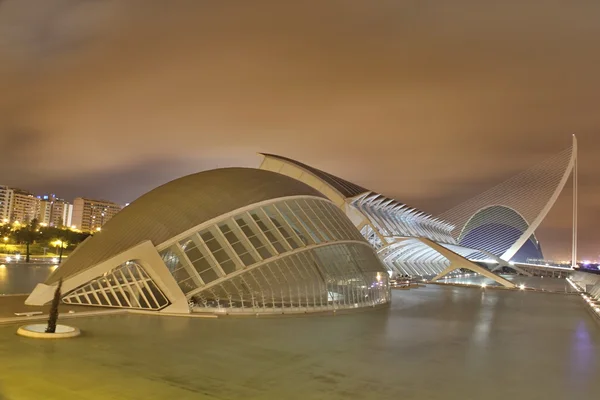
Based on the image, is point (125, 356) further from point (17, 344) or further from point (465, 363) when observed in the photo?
point (465, 363)

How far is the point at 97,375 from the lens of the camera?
10.2 metres

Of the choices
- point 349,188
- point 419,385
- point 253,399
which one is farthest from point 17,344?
point 349,188

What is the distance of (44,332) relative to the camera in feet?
45.4

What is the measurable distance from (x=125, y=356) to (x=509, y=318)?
2024cm

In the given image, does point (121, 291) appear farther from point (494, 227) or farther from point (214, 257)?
point (494, 227)

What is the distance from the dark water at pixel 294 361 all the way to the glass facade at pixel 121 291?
2198 mm

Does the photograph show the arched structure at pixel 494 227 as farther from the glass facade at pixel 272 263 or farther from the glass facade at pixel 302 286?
the glass facade at pixel 272 263

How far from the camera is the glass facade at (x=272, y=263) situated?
2055 centimetres

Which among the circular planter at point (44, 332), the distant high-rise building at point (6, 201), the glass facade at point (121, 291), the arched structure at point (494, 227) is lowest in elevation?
the circular planter at point (44, 332)

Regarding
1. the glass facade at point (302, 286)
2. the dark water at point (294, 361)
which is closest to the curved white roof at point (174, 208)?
the glass facade at point (302, 286)

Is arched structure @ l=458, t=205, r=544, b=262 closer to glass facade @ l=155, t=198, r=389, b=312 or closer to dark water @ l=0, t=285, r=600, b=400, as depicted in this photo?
glass facade @ l=155, t=198, r=389, b=312

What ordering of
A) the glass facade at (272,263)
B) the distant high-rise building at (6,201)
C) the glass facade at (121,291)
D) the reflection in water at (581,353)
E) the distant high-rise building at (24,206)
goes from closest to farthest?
the reflection in water at (581,353) → the glass facade at (121,291) → the glass facade at (272,263) → the distant high-rise building at (6,201) → the distant high-rise building at (24,206)

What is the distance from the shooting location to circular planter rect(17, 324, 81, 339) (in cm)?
1365

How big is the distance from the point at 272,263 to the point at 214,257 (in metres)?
2.68
